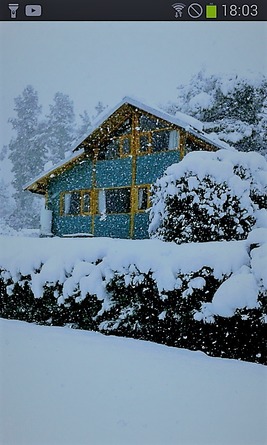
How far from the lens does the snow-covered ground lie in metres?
1.69

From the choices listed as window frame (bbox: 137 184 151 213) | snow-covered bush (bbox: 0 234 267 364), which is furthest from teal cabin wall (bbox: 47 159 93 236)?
snow-covered bush (bbox: 0 234 267 364)

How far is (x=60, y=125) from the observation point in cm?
367

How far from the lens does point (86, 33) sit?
6.91ft

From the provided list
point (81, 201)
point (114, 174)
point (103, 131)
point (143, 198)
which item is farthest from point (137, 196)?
point (103, 131)

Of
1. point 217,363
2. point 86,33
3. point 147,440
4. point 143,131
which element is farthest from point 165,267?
point 143,131

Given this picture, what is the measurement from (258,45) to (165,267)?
1682 millimetres

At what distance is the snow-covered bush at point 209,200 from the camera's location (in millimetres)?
4164

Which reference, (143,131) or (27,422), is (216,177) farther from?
(27,422)

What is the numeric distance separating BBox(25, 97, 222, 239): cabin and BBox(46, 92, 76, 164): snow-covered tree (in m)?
0.19

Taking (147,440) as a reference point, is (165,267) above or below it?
above

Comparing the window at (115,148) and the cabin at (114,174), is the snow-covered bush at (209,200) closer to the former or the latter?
the cabin at (114,174)

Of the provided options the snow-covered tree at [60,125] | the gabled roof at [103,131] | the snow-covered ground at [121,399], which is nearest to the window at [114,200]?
the gabled roof at [103,131]
